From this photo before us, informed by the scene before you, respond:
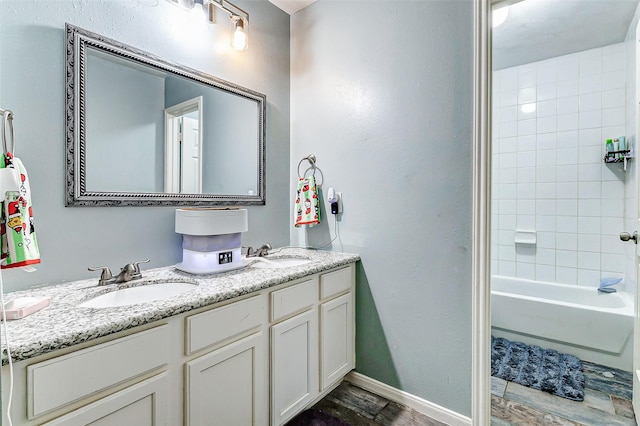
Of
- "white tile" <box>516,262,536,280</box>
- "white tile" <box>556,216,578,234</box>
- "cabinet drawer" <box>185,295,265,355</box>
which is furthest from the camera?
"white tile" <box>516,262,536,280</box>

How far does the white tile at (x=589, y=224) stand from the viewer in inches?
105

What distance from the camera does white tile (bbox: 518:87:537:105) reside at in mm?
2947

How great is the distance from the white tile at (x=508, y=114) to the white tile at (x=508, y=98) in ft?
0.13

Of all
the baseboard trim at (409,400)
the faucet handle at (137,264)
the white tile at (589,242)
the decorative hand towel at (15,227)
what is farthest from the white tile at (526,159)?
the decorative hand towel at (15,227)

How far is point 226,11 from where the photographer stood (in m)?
1.75

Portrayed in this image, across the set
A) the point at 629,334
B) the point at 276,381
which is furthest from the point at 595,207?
the point at 276,381

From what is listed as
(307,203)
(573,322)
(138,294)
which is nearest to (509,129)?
(573,322)

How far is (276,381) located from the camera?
1.43 meters

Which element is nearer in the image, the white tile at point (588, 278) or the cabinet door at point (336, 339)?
the cabinet door at point (336, 339)

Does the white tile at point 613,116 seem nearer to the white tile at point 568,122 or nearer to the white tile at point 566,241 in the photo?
the white tile at point 568,122

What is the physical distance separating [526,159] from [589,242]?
0.88 meters

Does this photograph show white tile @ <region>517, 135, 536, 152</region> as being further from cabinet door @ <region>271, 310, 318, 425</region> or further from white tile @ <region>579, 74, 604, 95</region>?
cabinet door @ <region>271, 310, 318, 425</region>

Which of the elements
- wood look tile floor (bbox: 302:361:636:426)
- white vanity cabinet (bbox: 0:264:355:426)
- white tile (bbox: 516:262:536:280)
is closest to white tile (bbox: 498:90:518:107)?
white tile (bbox: 516:262:536:280)

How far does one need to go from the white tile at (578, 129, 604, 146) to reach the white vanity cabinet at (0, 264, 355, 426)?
A: 2431 millimetres
